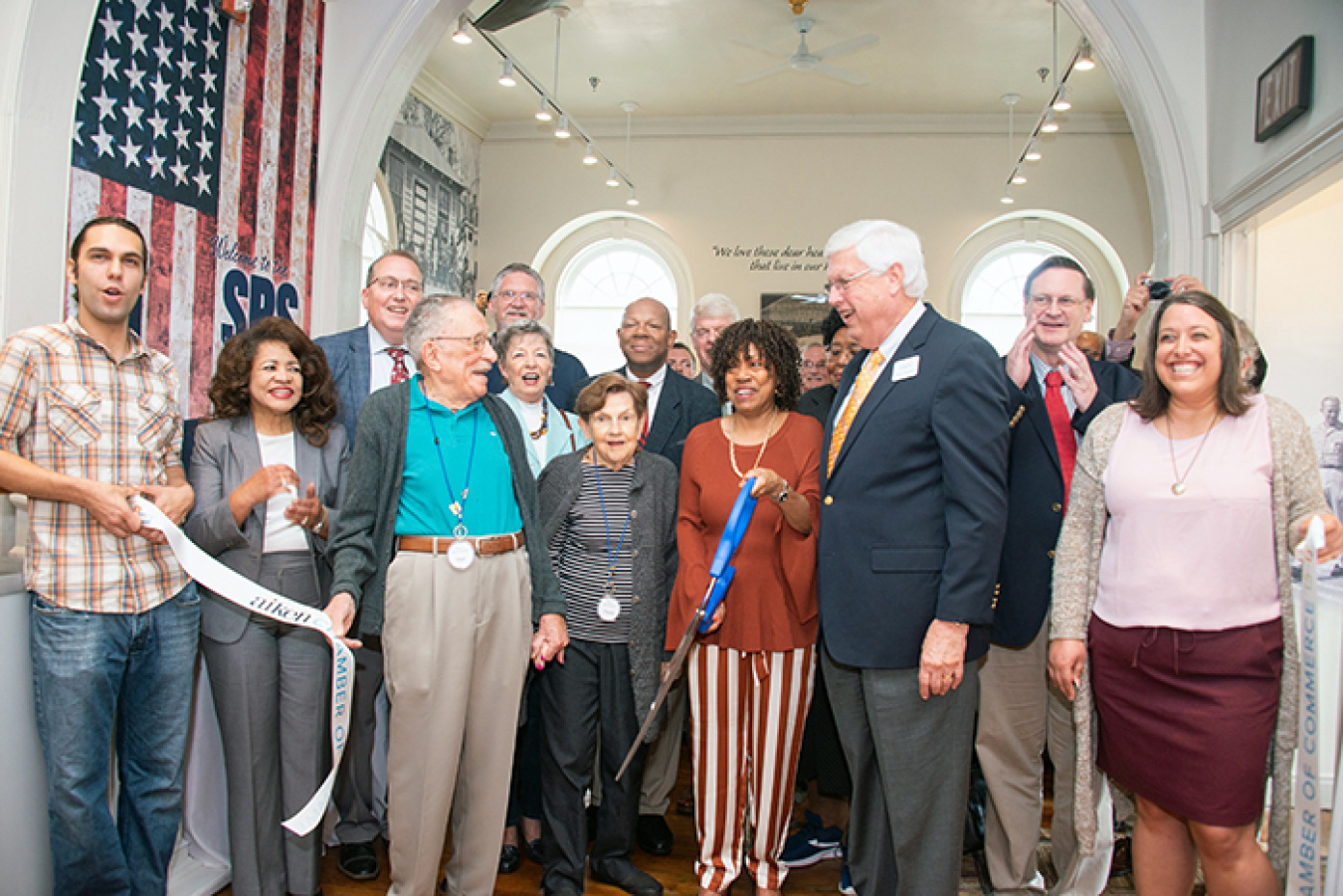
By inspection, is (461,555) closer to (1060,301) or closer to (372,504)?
(372,504)

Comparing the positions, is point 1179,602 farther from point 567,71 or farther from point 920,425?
point 567,71

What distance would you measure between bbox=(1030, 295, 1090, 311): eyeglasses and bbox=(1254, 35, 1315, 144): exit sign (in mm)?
1474

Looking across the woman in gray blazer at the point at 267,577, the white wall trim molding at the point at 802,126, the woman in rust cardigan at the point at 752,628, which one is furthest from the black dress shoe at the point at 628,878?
the white wall trim molding at the point at 802,126

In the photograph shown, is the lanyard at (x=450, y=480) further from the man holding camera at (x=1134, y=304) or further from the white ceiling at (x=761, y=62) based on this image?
the white ceiling at (x=761, y=62)

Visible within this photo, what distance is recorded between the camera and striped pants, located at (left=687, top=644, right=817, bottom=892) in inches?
103

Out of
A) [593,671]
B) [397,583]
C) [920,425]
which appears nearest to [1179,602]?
[920,425]

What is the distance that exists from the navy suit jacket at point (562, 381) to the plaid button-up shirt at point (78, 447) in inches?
56.6

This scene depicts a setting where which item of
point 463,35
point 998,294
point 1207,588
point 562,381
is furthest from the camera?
point 998,294

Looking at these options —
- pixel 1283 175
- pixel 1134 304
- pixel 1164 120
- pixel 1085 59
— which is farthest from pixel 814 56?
pixel 1134 304

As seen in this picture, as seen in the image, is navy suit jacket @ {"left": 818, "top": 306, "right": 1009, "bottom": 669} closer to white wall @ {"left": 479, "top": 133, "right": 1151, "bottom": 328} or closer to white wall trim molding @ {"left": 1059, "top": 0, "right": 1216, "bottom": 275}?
white wall trim molding @ {"left": 1059, "top": 0, "right": 1216, "bottom": 275}

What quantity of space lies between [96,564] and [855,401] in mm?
2029

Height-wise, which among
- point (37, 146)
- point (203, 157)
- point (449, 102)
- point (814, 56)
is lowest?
point (37, 146)

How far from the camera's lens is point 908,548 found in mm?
2158

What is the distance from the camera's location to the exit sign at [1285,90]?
3260mm
